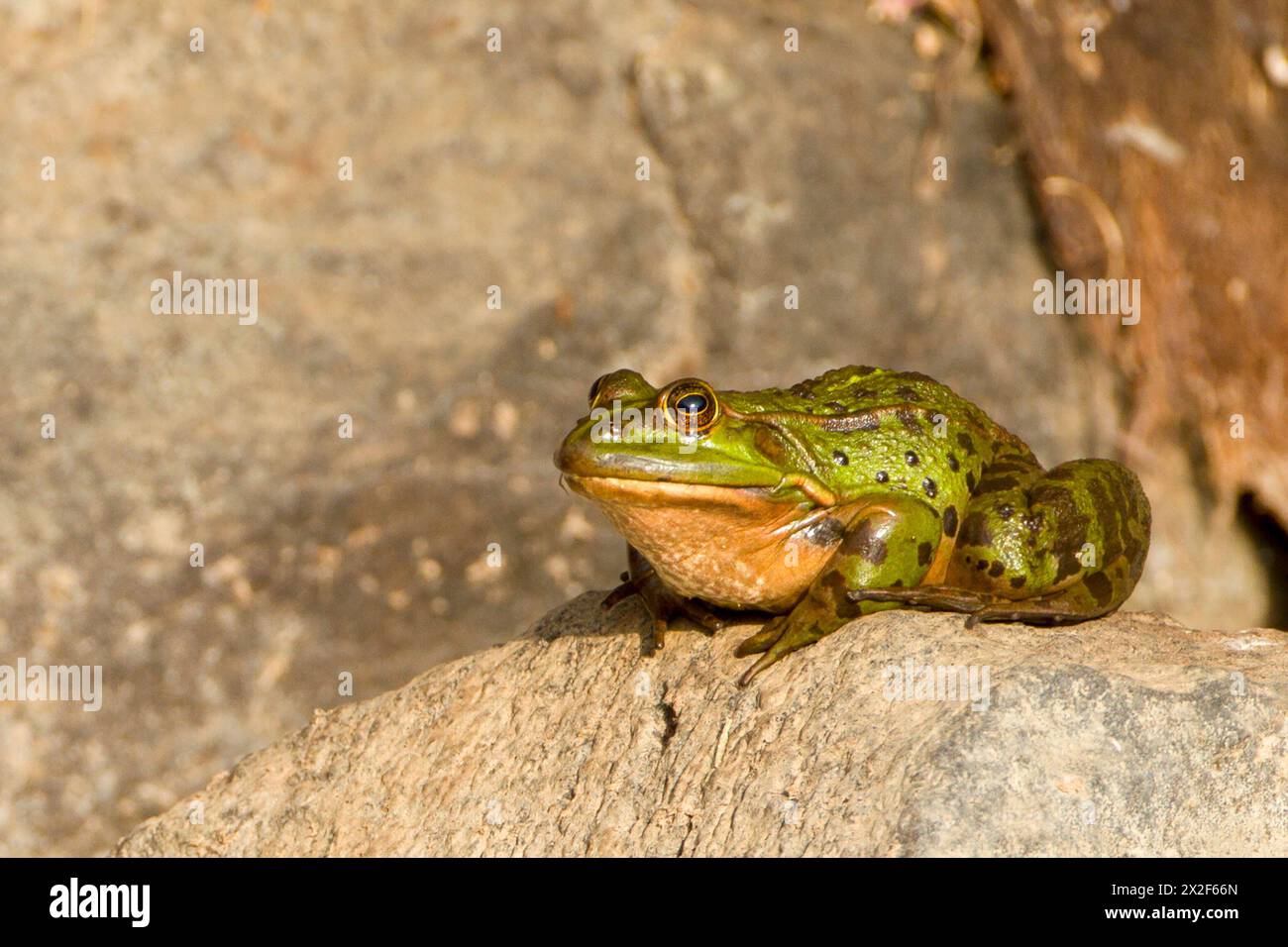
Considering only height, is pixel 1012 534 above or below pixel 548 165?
below

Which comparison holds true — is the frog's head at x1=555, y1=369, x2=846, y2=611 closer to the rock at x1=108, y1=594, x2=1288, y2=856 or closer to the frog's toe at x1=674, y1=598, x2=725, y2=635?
the frog's toe at x1=674, y1=598, x2=725, y2=635

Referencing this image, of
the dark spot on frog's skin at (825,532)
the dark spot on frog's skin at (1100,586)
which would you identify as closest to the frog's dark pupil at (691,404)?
the dark spot on frog's skin at (825,532)

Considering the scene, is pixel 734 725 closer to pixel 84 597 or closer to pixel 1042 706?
pixel 1042 706

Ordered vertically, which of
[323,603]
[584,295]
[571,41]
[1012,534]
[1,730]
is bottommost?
[1,730]

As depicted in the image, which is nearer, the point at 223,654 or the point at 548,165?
the point at 223,654

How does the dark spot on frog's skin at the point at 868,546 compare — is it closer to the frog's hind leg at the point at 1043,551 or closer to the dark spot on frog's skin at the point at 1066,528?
the frog's hind leg at the point at 1043,551

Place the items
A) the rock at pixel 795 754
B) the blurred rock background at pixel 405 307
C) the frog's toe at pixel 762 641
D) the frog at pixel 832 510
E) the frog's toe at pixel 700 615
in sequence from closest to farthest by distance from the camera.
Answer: the rock at pixel 795 754, the frog at pixel 832 510, the frog's toe at pixel 762 641, the frog's toe at pixel 700 615, the blurred rock background at pixel 405 307
